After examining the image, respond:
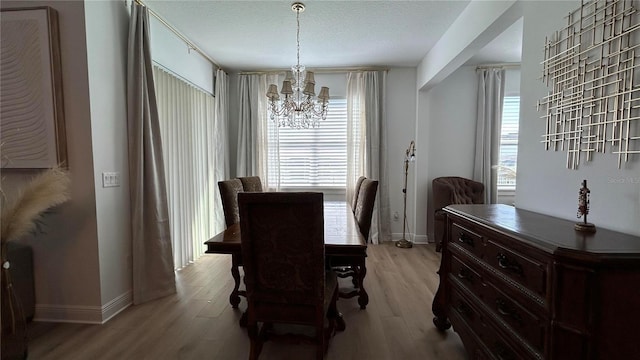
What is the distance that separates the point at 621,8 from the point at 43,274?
3.83m

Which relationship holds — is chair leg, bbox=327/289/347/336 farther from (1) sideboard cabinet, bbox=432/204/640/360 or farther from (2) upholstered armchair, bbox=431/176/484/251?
(2) upholstered armchair, bbox=431/176/484/251

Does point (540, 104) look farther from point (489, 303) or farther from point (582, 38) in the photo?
point (489, 303)

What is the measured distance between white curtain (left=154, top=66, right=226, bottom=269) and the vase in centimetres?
149

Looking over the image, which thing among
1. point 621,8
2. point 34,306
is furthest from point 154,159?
point 621,8

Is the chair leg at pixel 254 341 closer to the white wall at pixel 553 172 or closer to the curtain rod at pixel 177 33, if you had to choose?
the white wall at pixel 553 172

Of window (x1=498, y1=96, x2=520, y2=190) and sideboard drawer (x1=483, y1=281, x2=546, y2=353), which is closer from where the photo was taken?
sideboard drawer (x1=483, y1=281, x2=546, y2=353)

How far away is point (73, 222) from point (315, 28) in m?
2.81

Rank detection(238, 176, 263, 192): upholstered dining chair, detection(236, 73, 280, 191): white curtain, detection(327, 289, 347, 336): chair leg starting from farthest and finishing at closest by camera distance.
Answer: detection(236, 73, 280, 191): white curtain < detection(238, 176, 263, 192): upholstered dining chair < detection(327, 289, 347, 336): chair leg

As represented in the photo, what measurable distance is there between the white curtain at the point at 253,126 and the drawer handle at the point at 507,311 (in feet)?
11.5

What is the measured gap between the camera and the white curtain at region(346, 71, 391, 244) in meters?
4.14

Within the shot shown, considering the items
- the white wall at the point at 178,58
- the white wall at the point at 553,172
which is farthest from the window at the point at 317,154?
the white wall at the point at 553,172

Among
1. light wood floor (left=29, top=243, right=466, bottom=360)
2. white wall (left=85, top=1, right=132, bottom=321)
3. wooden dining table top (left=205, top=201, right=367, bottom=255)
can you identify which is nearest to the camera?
wooden dining table top (left=205, top=201, right=367, bottom=255)

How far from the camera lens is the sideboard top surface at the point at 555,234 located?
932 mm

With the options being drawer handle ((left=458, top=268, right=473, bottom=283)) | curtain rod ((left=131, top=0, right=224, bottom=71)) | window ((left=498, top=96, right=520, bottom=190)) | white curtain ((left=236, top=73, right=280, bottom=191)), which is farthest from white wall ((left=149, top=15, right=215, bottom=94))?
window ((left=498, top=96, right=520, bottom=190))
